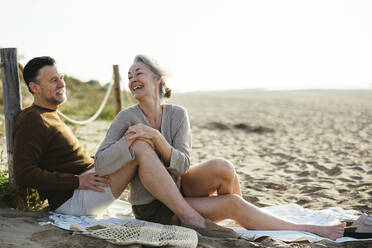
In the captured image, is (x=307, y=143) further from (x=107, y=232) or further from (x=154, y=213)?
(x=107, y=232)

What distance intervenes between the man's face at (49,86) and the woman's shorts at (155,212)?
3.37 ft

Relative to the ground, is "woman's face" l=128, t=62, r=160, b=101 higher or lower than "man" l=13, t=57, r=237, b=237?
higher

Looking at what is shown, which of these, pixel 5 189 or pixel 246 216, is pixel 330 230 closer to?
pixel 246 216

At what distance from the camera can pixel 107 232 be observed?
99.0 inches

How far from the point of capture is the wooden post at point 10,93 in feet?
10.7

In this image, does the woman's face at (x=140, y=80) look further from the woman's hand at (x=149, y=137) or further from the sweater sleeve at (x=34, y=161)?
the sweater sleeve at (x=34, y=161)

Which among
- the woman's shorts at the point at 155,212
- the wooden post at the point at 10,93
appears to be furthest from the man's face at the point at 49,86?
the woman's shorts at the point at 155,212

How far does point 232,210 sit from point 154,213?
0.58 metres

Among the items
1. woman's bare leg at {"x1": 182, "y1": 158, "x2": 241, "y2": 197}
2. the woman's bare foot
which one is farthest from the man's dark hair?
the woman's bare foot

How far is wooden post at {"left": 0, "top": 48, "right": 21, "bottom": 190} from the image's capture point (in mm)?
3264

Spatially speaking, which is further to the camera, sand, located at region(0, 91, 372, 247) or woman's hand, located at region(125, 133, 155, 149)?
woman's hand, located at region(125, 133, 155, 149)

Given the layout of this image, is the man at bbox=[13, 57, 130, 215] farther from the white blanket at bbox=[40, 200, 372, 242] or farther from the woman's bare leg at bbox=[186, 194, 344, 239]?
the woman's bare leg at bbox=[186, 194, 344, 239]

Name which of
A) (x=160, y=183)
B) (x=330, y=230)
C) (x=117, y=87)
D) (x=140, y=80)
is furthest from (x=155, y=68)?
(x=117, y=87)

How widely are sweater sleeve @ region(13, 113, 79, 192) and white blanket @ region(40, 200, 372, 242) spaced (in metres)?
0.25
